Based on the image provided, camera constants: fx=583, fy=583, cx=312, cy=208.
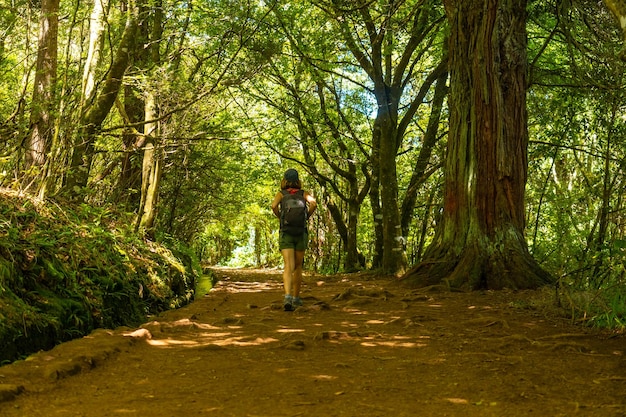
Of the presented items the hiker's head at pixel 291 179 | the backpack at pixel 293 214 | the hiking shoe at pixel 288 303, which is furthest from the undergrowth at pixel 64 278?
the hiker's head at pixel 291 179

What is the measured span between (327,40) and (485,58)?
7279 mm

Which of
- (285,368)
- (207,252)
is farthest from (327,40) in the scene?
(207,252)

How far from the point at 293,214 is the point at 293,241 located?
1.37 feet

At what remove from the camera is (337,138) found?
1811cm

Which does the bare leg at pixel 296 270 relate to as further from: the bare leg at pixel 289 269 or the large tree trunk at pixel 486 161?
the large tree trunk at pixel 486 161

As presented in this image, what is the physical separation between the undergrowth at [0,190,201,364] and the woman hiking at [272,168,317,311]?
1.93m

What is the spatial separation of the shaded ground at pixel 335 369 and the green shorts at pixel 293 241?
1.32 m

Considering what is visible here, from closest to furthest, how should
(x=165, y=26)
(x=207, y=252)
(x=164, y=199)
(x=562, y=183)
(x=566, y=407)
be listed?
(x=566, y=407) < (x=165, y=26) < (x=164, y=199) < (x=562, y=183) < (x=207, y=252)

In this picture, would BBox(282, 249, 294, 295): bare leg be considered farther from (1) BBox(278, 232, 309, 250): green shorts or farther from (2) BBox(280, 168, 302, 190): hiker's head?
(2) BBox(280, 168, 302, 190): hiker's head

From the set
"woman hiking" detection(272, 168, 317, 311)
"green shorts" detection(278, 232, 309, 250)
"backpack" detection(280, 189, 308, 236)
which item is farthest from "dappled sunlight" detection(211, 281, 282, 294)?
"backpack" detection(280, 189, 308, 236)

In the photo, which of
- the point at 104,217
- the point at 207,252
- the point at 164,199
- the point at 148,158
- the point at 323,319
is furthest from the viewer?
the point at 207,252

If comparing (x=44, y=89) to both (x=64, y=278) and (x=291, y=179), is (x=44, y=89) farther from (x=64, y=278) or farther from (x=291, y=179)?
(x=291, y=179)

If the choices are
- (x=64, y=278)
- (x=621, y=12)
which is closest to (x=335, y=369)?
(x=64, y=278)

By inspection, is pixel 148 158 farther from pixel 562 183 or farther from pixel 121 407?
pixel 562 183
